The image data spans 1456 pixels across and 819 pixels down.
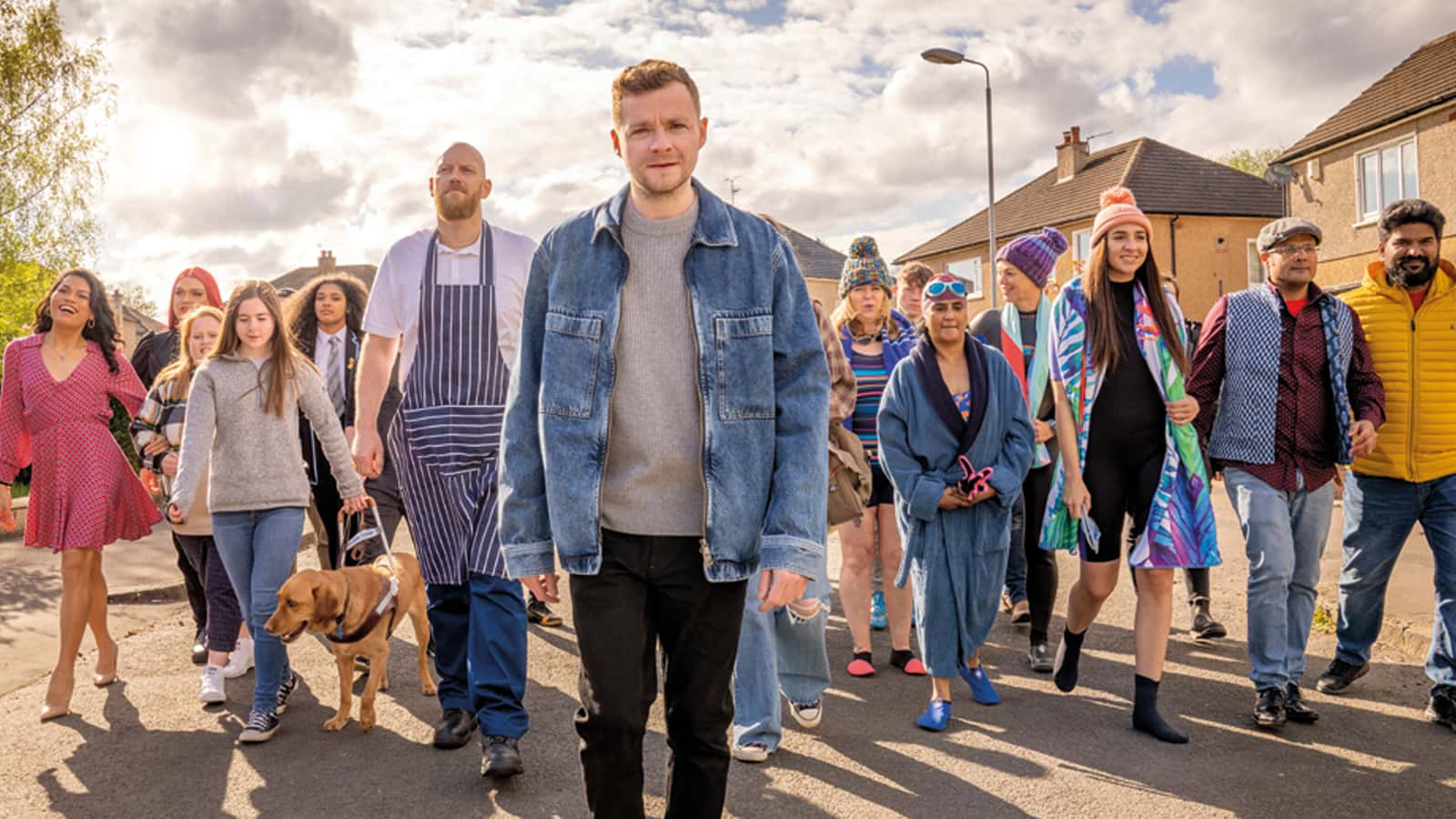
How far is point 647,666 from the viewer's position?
117 inches

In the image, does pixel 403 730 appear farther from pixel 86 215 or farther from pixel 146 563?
pixel 86 215

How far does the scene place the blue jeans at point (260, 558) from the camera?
209 inches

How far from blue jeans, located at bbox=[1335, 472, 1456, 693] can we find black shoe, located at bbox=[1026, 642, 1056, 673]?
1.43 meters

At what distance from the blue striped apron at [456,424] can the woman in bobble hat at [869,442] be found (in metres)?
2.27

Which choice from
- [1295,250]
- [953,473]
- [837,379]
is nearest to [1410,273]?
[1295,250]

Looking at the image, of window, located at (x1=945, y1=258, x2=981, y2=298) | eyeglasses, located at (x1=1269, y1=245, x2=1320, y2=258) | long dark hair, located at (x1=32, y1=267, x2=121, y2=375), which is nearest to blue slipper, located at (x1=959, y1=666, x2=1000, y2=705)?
A: eyeglasses, located at (x1=1269, y1=245, x2=1320, y2=258)

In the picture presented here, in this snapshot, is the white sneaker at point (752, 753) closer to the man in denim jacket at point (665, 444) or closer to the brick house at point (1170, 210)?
the man in denim jacket at point (665, 444)

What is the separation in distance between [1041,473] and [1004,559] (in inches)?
54.4

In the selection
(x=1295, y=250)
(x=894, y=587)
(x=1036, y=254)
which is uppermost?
(x=1036, y=254)

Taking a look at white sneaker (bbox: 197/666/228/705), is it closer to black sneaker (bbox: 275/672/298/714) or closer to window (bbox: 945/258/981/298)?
black sneaker (bbox: 275/672/298/714)

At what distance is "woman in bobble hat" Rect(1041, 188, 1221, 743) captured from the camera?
198 inches

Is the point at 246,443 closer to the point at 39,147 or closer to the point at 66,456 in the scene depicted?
the point at 66,456

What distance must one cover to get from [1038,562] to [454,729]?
3351 mm

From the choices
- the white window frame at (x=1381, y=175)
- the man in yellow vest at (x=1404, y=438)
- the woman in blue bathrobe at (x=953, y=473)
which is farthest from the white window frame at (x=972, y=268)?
the woman in blue bathrobe at (x=953, y=473)
